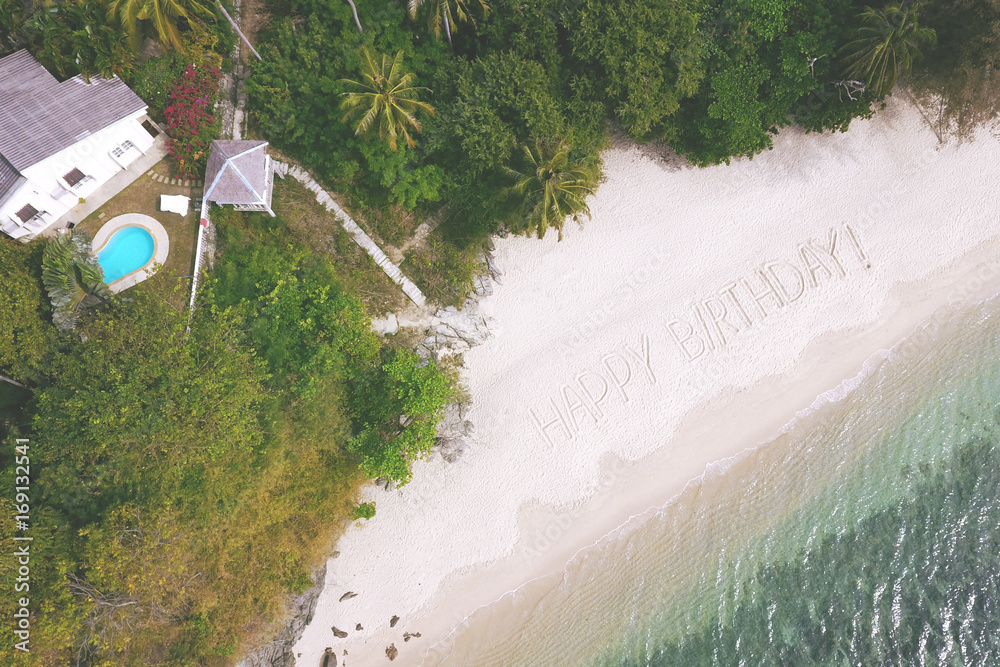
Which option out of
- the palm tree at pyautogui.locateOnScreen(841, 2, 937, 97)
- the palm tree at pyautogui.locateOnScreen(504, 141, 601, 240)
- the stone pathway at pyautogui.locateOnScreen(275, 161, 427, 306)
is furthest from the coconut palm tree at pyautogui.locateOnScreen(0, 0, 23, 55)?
the palm tree at pyautogui.locateOnScreen(841, 2, 937, 97)

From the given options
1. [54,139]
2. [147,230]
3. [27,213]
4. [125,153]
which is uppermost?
[54,139]

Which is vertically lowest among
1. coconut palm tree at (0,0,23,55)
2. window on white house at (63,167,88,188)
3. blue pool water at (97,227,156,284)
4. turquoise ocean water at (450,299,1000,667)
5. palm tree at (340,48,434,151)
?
turquoise ocean water at (450,299,1000,667)

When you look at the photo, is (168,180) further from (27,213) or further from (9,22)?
(9,22)

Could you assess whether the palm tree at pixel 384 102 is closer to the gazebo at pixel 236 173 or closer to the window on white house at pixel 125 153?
the gazebo at pixel 236 173

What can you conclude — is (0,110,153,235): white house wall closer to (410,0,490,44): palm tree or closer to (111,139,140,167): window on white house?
(111,139,140,167): window on white house

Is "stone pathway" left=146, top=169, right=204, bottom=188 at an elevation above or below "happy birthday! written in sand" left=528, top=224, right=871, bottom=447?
above

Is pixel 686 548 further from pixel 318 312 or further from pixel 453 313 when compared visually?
pixel 318 312

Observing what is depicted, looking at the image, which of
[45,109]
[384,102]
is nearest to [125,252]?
[45,109]

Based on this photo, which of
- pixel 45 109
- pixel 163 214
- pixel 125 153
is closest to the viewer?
pixel 45 109
